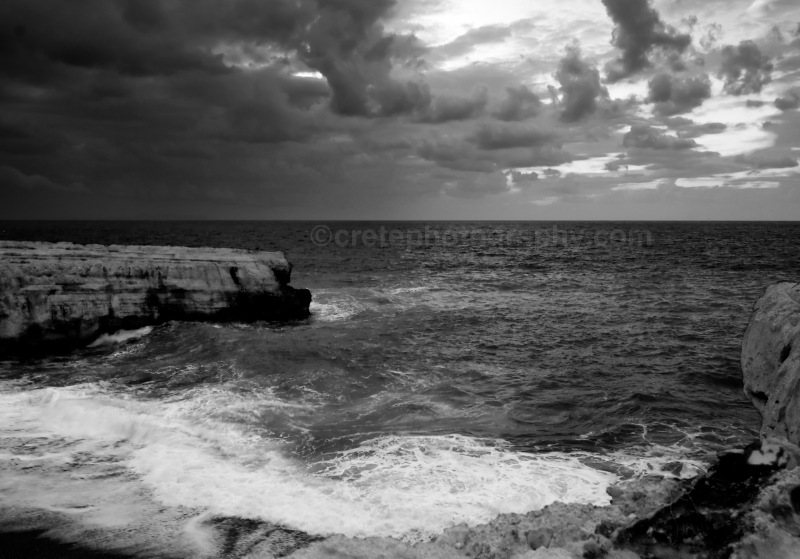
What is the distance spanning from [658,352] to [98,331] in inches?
912

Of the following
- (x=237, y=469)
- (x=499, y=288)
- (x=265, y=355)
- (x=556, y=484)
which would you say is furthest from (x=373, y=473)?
(x=499, y=288)

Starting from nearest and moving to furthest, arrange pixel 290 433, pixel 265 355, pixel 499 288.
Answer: pixel 290 433 → pixel 265 355 → pixel 499 288

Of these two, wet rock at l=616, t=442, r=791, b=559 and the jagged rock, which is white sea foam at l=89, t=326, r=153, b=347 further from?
the jagged rock

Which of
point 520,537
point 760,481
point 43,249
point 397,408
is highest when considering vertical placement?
point 43,249

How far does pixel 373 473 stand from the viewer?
34.0 ft

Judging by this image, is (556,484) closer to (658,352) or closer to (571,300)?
(658,352)

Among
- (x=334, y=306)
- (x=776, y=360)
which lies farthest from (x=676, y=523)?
(x=334, y=306)

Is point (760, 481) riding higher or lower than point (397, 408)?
higher

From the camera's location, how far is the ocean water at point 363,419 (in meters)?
9.16

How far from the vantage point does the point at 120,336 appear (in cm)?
2200

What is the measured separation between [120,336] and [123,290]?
2.01 meters

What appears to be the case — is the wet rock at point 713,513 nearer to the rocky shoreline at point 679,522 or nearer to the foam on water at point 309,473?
the rocky shoreline at point 679,522

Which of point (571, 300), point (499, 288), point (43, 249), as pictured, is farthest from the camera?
point (499, 288)

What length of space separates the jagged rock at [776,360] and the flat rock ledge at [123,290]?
2182 centimetres
